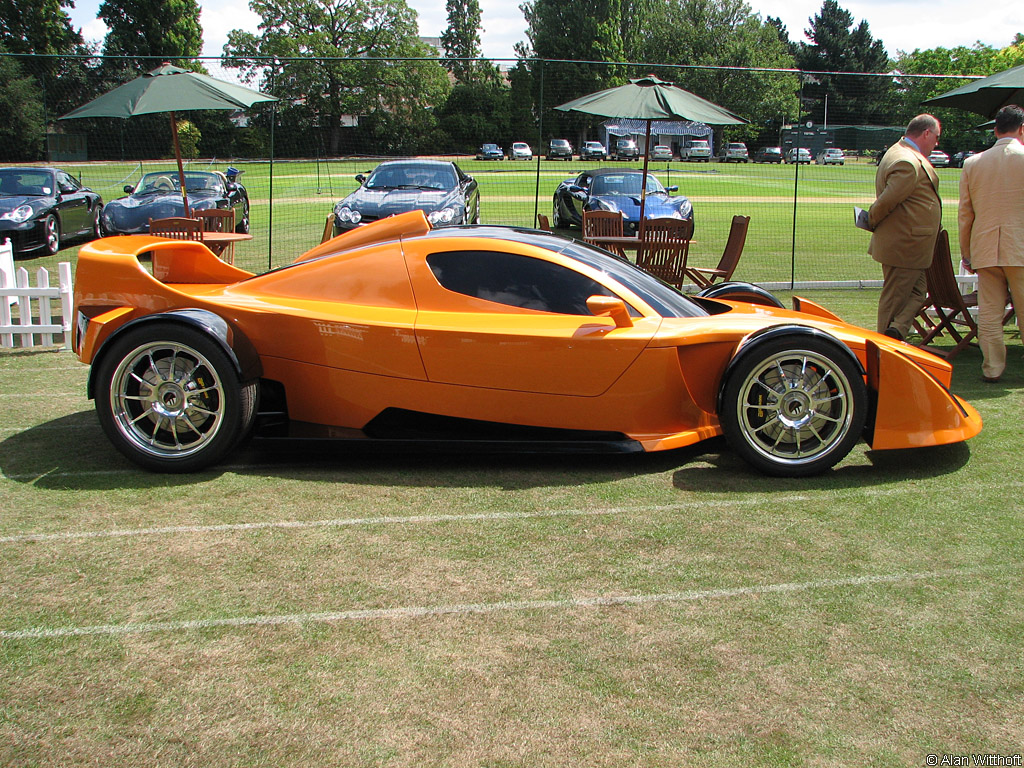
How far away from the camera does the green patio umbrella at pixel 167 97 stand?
8.84 meters

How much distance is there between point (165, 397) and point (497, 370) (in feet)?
5.74

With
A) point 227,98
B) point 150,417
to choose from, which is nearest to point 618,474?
point 150,417

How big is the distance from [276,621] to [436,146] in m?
10.7

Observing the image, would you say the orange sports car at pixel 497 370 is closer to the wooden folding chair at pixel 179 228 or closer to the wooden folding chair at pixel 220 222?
the wooden folding chair at pixel 179 228

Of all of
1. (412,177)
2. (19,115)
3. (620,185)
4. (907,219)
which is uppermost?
(19,115)

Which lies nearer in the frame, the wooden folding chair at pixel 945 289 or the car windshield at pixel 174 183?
the wooden folding chair at pixel 945 289

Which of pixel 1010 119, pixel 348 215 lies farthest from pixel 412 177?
pixel 1010 119

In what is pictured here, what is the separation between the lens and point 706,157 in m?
16.4

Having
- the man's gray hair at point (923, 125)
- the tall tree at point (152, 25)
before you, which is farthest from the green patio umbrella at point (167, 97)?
the tall tree at point (152, 25)

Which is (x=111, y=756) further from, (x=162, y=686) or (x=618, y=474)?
(x=618, y=474)

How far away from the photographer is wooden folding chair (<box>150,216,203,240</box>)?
9.45 metres

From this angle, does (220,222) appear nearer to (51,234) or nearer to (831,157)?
(51,234)

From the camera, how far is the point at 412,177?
13.0 m

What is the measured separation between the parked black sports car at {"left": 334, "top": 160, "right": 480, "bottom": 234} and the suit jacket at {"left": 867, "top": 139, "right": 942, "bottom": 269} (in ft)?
22.3
